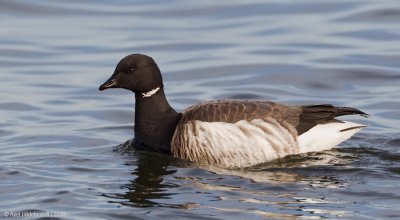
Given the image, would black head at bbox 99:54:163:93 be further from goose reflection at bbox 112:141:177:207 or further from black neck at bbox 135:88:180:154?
goose reflection at bbox 112:141:177:207

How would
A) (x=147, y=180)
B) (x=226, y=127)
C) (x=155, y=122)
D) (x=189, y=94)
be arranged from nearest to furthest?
(x=147, y=180), (x=226, y=127), (x=155, y=122), (x=189, y=94)

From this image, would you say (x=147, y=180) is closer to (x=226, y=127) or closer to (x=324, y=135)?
(x=226, y=127)

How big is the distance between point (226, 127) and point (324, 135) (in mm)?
1343

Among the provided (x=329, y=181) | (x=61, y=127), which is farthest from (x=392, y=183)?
(x=61, y=127)

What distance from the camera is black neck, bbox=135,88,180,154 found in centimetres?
1420

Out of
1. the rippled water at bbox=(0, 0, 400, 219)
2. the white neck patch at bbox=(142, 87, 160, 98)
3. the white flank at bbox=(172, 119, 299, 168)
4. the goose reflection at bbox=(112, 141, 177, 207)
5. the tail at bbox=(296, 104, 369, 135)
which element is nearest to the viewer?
the rippled water at bbox=(0, 0, 400, 219)

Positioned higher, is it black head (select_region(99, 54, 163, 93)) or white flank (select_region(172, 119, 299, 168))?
black head (select_region(99, 54, 163, 93))

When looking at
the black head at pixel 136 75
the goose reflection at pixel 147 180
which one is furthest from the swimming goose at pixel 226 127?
the goose reflection at pixel 147 180

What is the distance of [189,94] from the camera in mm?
18781

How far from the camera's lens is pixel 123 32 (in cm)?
2322

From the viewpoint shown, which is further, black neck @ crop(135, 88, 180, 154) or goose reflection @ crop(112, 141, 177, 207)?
black neck @ crop(135, 88, 180, 154)

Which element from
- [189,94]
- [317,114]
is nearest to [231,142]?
[317,114]

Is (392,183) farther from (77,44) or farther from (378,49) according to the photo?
(77,44)

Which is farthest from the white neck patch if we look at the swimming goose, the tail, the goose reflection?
the tail
